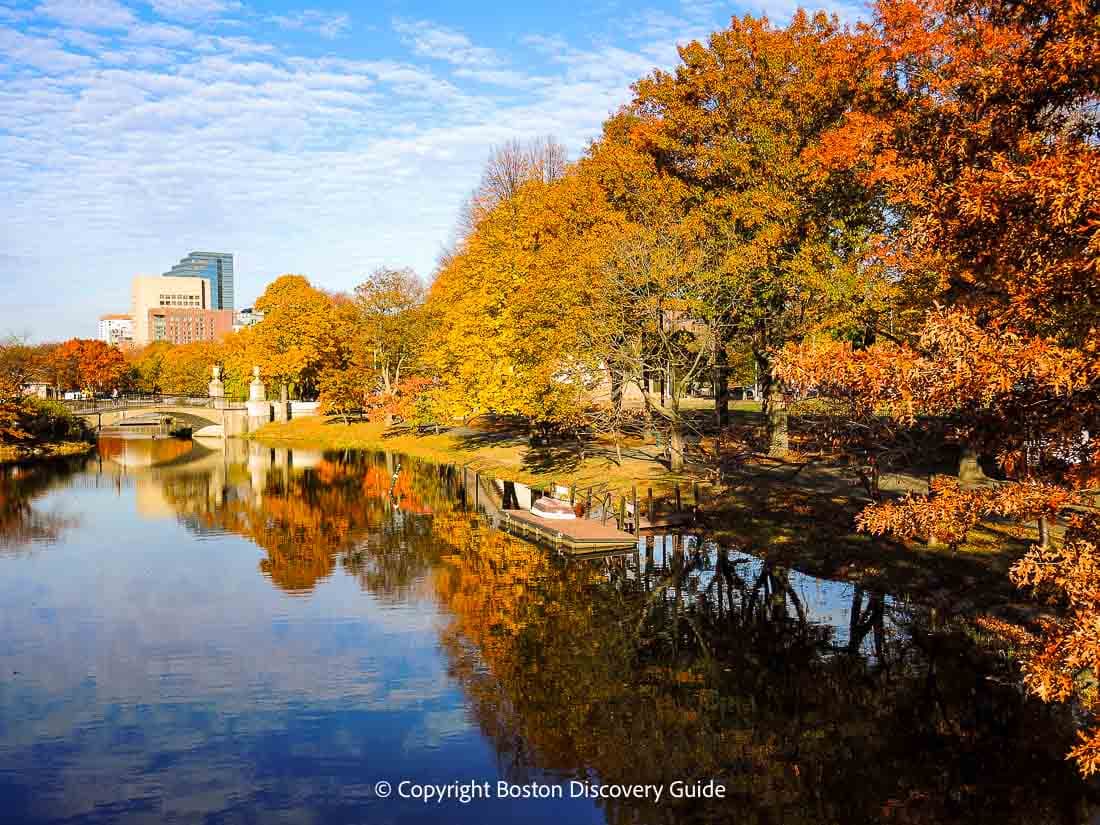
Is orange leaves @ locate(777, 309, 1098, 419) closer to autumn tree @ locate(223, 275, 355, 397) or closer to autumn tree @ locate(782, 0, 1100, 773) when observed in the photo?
autumn tree @ locate(782, 0, 1100, 773)

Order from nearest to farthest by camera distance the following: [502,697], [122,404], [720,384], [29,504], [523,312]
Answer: [502,697], [29,504], [720,384], [523,312], [122,404]

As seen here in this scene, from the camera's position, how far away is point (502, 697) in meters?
19.2

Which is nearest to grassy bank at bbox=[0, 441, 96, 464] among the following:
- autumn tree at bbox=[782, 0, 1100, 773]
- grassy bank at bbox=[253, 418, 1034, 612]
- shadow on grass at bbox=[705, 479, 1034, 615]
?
grassy bank at bbox=[253, 418, 1034, 612]

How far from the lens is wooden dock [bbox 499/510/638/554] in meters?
32.7

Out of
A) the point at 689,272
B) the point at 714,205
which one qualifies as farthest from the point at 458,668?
the point at 714,205

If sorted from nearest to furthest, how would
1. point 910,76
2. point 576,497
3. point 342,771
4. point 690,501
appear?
point 342,771, point 910,76, point 690,501, point 576,497

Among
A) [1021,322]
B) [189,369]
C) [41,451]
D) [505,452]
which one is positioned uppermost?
[189,369]

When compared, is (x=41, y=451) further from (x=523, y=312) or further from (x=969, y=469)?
(x=969, y=469)

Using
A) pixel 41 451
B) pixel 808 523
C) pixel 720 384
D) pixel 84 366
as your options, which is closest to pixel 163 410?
pixel 41 451

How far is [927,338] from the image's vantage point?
37.8ft

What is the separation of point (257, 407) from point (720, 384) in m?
60.2

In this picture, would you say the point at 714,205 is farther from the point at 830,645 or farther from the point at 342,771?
the point at 342,771

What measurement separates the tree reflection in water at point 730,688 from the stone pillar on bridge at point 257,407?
63.8m

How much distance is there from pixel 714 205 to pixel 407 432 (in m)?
46.9
